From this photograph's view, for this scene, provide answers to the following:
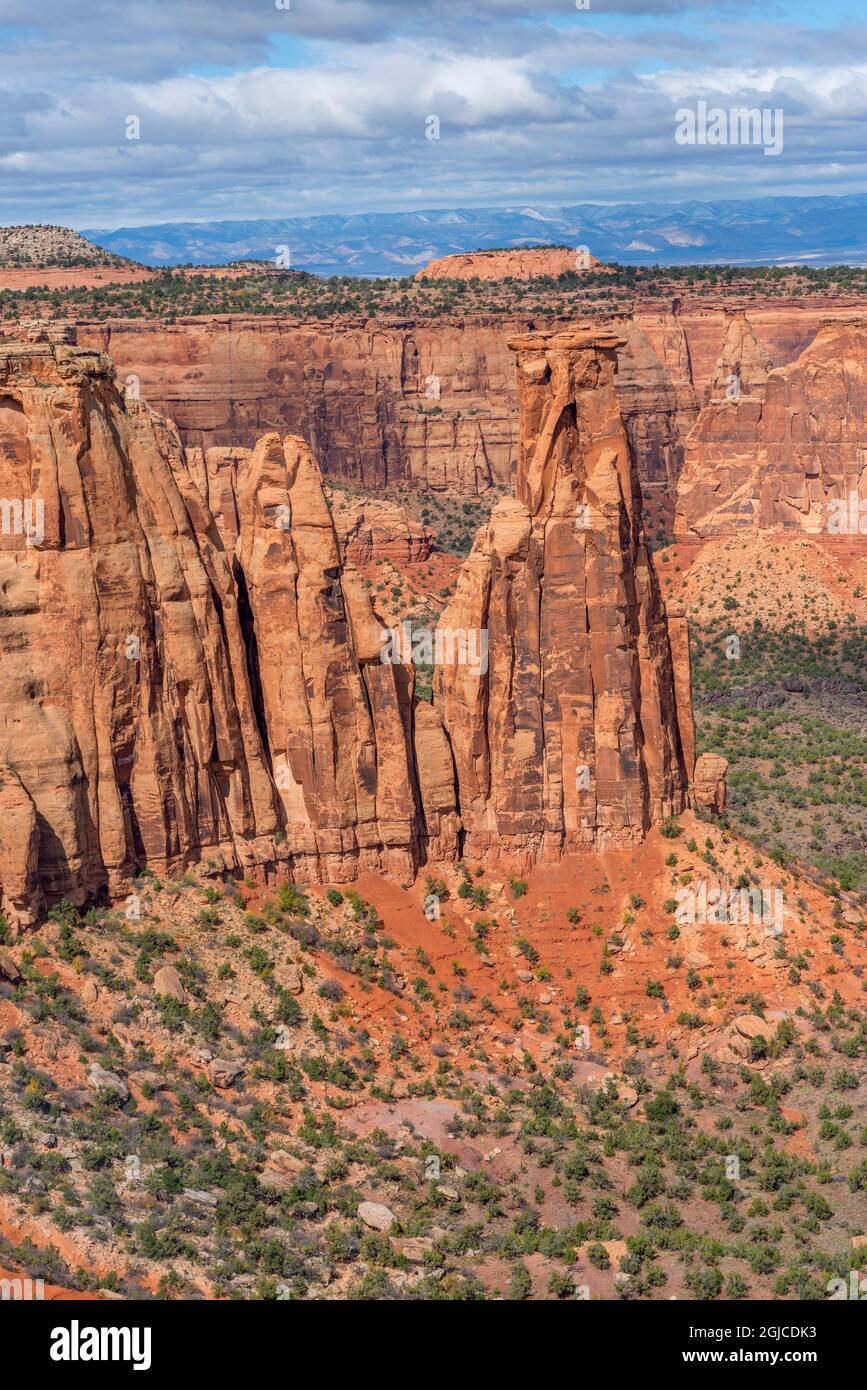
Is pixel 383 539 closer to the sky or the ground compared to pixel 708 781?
closer to the sky

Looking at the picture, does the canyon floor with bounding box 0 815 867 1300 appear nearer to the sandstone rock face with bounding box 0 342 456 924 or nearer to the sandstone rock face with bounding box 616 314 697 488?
the sandstone rock face with bounding box 0 342 456 924

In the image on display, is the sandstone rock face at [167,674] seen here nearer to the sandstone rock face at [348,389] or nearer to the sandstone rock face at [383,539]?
the sandstone rock face at [383,539]

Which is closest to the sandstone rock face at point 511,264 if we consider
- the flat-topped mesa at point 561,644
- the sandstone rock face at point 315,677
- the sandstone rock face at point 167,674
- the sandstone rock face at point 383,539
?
the sandstone rock face at point 383,539

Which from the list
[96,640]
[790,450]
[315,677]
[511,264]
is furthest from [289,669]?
[511,264]

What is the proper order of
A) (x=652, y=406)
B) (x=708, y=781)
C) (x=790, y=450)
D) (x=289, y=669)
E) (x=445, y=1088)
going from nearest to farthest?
(x=445, y=1088)
(x=289, y=669)
(x=708, y=781)
(x=790, y=450)
(x=652, y=406)

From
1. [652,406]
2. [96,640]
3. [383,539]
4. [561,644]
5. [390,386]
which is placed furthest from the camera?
[652,406]

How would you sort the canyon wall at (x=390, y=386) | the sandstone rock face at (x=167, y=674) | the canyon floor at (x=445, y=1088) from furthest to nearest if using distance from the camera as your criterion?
the canyon wall at (x=390, y=386) → the sandstone rock face at (x=167, y=674) → the canyon floor at (x=445, y=1088)

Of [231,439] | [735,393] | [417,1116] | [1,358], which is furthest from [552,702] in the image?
[231,439]

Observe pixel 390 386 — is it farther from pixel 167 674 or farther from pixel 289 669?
pixel 167 674
